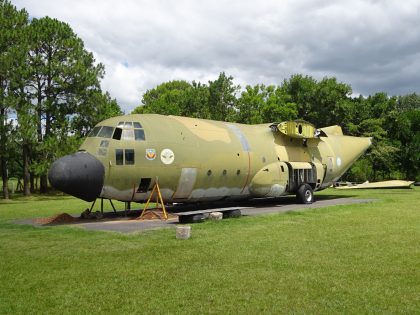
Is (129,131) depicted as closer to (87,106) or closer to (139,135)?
(139,135)

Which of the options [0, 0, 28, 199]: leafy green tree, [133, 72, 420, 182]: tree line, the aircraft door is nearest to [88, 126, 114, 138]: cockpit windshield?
the aircraft door

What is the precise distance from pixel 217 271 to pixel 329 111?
5203cm

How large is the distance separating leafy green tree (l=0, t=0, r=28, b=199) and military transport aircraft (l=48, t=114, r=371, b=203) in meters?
21.2

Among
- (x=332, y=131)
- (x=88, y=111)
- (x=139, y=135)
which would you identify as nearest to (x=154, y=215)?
(x=139, y=135)

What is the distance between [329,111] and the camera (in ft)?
189

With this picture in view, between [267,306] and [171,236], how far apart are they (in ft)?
22.1

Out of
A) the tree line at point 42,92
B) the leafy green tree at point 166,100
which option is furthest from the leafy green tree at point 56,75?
the leafy green tree at point 166,100

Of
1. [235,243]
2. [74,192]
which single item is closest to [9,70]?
[74,192]

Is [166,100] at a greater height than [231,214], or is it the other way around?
[166,100]

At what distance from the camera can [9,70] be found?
121 feet

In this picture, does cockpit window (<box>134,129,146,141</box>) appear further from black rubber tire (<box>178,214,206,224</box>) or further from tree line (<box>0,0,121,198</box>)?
tree line (<box>0,0,121,198</box>)

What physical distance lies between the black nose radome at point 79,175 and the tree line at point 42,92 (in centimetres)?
2202

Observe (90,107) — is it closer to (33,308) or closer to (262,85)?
(262,85)

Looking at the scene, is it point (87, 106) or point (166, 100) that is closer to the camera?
point (87, 106)
